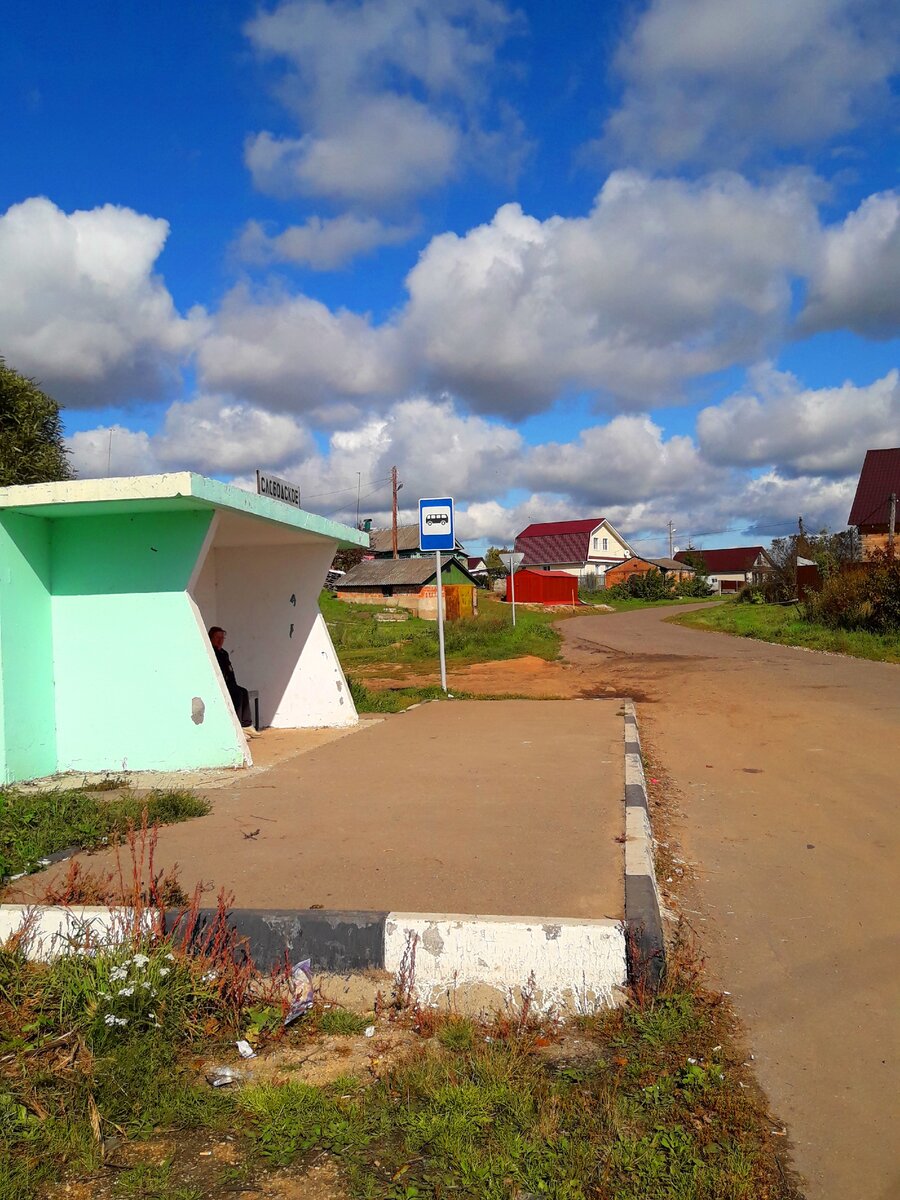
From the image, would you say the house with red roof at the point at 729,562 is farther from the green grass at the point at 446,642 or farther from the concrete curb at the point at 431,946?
the concrete curb at the point at 431,946

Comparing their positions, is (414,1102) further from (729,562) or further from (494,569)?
(729,562)

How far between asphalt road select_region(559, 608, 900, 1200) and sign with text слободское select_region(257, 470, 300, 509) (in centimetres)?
480

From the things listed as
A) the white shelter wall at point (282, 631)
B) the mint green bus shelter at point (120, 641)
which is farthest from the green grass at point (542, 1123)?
the white shelter wall at point (282, 631)

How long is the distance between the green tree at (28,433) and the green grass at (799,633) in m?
17.6

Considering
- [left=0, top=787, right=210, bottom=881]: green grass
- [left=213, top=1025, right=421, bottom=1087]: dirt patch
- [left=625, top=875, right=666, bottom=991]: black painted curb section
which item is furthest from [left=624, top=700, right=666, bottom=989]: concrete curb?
[left=0, top=787, right=210, bottom=881]: green grass

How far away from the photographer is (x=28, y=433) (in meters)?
17.9

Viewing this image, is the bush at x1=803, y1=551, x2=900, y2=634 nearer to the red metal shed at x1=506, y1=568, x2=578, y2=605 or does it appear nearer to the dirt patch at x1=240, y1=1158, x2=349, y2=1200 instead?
the dirt patch at x1=240, y1=1158, x2=349, y2=1200

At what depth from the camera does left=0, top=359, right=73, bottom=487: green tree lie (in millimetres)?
17219

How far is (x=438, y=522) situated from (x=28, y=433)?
9805 millimetres

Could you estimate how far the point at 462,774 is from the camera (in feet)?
24.3

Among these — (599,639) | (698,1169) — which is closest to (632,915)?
(698,1169)

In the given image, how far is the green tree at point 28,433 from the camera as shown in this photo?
1722 centimetres

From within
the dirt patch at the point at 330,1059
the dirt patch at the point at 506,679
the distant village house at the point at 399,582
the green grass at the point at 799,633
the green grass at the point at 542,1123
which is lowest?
the dirt patch at the point at 506,679

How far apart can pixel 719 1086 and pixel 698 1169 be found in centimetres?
49
